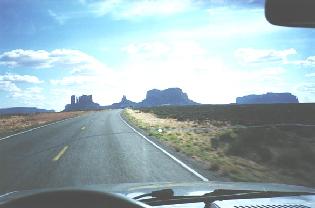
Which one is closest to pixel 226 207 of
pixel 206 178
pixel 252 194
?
pixel 252 194

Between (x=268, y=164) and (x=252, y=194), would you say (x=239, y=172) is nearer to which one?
(x=268, y=164)

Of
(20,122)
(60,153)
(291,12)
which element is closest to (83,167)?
(60,153)

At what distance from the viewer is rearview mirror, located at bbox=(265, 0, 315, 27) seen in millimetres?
2023

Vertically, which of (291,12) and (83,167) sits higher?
(291,12)

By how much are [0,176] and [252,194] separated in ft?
27.6

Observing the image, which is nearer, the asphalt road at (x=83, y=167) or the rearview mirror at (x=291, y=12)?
the rearview mirror at (x=291, y=12)

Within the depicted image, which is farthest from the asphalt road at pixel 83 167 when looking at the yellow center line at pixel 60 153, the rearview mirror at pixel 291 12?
the rearview mirror at pixel 291 12

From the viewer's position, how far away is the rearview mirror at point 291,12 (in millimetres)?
2023

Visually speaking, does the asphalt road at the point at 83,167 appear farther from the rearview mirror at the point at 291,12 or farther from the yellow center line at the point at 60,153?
the rearview mirror at the point at 291,12

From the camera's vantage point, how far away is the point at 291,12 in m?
2.12

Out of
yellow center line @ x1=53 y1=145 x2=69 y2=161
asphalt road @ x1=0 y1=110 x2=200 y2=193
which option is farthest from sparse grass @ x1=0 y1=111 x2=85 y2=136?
asphalt road @ x1=0 y1=110 x2=200 y2=193

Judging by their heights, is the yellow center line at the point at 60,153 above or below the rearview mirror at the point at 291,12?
below

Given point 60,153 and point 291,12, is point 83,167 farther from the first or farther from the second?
point 291,12

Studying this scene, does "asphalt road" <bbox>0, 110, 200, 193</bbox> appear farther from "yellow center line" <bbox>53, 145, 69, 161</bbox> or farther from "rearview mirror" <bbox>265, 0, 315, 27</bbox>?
"rearview mirror" <bbox>265, 0, 315, 27</bbox>
